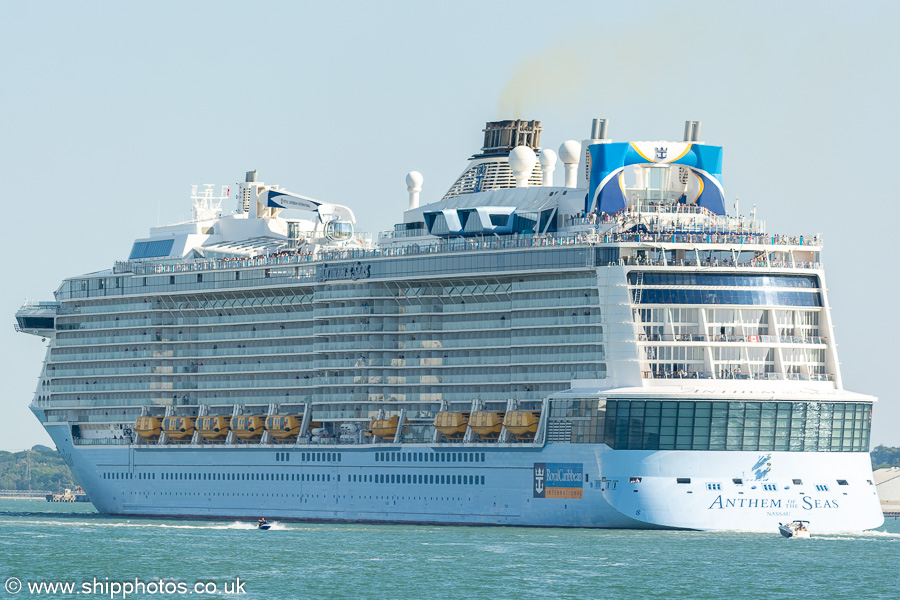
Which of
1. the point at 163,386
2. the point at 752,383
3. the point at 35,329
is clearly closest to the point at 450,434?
the point at 752,383

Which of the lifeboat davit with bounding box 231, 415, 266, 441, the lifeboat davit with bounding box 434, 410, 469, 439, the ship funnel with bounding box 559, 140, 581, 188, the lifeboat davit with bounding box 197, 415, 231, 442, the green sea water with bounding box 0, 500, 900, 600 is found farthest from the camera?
the lifeboat davit with bounding box 197, 415, 231, 442

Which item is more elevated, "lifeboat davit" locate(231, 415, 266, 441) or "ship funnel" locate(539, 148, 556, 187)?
"ship funnel" locate(539, 148, 556, 187)

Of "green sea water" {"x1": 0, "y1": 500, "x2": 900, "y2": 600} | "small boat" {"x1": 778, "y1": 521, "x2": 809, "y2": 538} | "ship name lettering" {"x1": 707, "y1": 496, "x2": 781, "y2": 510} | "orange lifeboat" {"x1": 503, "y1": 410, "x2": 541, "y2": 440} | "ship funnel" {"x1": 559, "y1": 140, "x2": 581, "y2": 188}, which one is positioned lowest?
"green sea water" {"x1": 0, "y1": 500, "x2": 900, "y2": 600}

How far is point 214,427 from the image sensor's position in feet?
402

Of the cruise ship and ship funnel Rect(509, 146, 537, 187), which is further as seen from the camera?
ship funnel Rect(509, 146, 537, 187)

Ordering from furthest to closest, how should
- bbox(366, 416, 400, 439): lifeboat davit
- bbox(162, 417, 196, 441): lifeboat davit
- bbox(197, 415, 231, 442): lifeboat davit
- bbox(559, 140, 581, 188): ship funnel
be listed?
bbox(162, 417, 196, 441): lifeboat davit, bbox(197, 415, 231, 442): lifeboat davit, bbox(559, 140, 581, 188): ship funnel, bbox(366, 416, 400, 439): lifeboat davit

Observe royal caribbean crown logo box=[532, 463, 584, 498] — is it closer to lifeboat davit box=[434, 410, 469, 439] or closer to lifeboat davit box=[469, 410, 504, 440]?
lifeboat davit box=[469, 410, 504, 440]

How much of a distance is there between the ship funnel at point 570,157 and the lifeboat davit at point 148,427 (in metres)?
30.3

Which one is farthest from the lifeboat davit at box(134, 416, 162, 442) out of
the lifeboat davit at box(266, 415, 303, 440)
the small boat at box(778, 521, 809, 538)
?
the small boat at box(778, 521, 809, 538)

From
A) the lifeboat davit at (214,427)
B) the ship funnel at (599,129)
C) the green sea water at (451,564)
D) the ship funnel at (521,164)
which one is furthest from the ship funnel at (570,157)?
the lifeboat davit at (214,427)

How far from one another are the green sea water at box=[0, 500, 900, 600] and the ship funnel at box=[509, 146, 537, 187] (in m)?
23.0

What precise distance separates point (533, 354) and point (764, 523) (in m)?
15.6

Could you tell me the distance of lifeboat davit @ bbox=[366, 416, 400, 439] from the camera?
113875 millimetres

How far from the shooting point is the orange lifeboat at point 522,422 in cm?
10619
